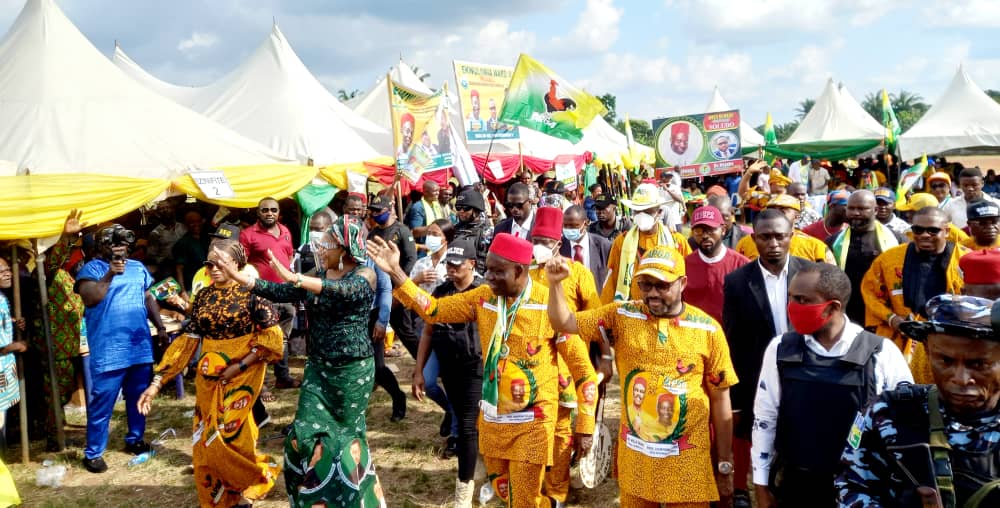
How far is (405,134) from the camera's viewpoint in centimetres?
969

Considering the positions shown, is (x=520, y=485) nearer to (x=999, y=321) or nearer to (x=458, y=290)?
(x=458, y=290)

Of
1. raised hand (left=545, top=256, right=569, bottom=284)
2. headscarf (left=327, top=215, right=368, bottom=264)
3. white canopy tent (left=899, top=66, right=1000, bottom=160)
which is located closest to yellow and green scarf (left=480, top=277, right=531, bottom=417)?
raised hand (left=545, top=256, right=569, bottom=284)

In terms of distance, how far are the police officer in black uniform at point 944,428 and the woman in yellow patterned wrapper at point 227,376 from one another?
358cm

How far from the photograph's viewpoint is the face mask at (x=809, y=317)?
9.28 feet

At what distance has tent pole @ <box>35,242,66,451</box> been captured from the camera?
20.0ft

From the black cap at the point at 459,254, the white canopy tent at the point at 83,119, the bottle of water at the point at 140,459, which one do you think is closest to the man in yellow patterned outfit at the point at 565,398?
the black cap at the point at 459,254

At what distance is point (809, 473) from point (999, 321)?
4.13 ft

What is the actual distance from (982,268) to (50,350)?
6.80 metres

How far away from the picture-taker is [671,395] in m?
3.18

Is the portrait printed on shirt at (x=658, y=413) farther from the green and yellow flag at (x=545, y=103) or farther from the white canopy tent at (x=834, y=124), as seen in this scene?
the white canopy tent at (x=834, y=124)

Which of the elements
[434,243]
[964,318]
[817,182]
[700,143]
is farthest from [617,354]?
[817,182]

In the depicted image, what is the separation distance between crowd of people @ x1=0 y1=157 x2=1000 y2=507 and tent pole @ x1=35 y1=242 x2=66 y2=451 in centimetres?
8

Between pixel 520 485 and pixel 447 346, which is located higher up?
pixel 447 346

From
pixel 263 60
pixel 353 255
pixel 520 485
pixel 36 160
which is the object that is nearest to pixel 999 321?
pixel 520 485
